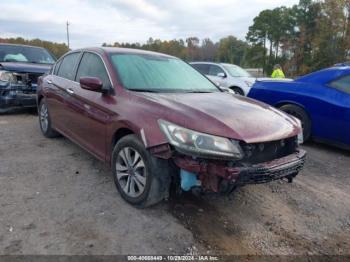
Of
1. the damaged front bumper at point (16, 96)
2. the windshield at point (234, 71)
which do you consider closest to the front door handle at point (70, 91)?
the damaged front bumper at point (16, 96)

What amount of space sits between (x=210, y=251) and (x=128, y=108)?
1579mm

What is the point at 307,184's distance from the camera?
4.41m

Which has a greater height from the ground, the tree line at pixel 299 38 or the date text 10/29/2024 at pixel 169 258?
the tree line at pixel 299 38

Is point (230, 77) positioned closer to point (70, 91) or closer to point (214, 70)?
point (214, 70)

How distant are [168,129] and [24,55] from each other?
292 inches

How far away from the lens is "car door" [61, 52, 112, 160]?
3.89 metres

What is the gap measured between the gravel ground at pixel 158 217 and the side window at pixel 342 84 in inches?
63.5

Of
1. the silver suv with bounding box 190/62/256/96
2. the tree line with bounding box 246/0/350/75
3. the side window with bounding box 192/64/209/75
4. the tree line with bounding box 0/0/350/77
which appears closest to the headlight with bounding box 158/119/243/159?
the silver suv with bounding box 190/62/256/96

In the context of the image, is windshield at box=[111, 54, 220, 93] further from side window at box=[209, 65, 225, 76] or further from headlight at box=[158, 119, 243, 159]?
side window at box=[209, 65, 225, 76]

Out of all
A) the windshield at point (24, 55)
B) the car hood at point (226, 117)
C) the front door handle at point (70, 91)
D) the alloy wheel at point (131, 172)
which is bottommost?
the alloy wheel at point (131, 172)

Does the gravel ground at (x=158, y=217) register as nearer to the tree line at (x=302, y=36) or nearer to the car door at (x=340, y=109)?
the car door at (x=340, y=109)

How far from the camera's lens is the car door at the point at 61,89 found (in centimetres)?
491

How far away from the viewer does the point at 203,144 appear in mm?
2910

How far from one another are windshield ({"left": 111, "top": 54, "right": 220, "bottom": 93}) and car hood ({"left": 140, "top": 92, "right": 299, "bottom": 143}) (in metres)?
0.29
